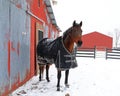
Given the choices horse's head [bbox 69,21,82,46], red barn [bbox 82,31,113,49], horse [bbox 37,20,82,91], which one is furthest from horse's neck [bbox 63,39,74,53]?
red barn [bbox 82,31,113,49]

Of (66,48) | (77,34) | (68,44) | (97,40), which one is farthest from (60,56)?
(97,40)

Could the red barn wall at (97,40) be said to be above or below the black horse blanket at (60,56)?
above

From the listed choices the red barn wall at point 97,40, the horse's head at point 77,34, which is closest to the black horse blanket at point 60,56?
the horse's head at point 77,34

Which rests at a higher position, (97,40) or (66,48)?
(97,40)

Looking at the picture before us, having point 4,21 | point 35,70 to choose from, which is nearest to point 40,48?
point 35,70

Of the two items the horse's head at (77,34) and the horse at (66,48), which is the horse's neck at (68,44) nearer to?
the horse at (66,48)

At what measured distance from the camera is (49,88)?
24.3 feet

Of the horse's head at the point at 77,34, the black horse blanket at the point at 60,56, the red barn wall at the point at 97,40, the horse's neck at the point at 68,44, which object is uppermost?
the red barn wall at the point at 97,40

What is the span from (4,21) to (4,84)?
5.37ft

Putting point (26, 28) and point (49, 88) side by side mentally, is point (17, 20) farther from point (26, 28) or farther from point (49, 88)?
point (49, 88)

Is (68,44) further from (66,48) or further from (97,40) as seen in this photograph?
(97,40)

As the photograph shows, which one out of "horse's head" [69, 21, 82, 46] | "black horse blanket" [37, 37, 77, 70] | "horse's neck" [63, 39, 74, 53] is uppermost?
"horse's head" [69, 21, 82, 46]

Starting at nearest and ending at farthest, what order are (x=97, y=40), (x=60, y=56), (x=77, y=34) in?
(x=77, y=34) < (x=60, y=56) < (x=97, y=40)

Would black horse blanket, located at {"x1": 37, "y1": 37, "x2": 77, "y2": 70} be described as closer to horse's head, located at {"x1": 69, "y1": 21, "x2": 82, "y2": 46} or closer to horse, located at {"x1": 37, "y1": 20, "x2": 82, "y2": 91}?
horse, located at {"x1": 37, "y1": 20, "x2": 82, "y2": 91}
